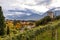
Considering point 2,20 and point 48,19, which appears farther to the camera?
point 2,20

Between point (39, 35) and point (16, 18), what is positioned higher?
point (39, 35)

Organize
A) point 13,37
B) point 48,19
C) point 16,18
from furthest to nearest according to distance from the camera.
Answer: point 16,18 < point 48,19 < point 13,37

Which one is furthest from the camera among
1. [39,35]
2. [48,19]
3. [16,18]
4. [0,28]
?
[16,18]

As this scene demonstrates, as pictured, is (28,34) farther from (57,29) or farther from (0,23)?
(0,23)

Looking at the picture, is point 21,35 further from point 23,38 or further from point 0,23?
point 0,23

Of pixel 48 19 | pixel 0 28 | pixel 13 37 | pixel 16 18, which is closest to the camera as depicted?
pixel 13 37

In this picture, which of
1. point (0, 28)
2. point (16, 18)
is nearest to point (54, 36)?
point (0, 28)

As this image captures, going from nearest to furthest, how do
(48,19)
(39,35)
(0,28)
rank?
(39,35) → (48,19) → (0,28)

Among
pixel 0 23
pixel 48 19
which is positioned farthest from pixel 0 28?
pixel 48 19

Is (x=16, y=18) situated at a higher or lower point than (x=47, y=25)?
lower
